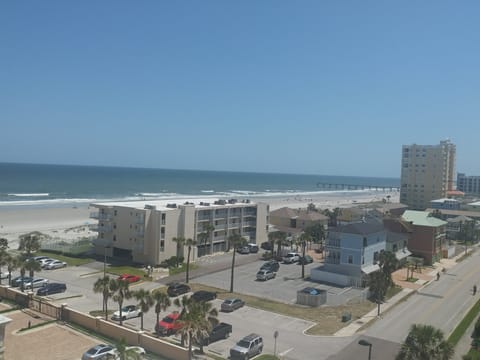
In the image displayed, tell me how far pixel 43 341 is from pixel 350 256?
3408cm

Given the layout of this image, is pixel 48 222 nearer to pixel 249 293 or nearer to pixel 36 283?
pixel 36 283

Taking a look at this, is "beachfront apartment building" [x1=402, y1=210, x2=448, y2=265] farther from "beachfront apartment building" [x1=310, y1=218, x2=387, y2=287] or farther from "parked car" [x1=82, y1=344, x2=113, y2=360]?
"parked car" [x1=82, y1=344, x2=113, y2=360]

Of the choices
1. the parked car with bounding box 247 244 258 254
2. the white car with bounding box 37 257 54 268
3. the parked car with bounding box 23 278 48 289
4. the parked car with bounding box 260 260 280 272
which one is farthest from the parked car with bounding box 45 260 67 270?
the parked car with bounding box 247 244 258 254

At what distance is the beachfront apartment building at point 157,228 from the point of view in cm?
5662

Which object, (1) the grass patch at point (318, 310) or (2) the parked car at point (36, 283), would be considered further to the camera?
(2) the parked car at point (36, 283)

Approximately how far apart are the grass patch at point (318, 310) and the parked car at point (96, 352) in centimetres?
1557

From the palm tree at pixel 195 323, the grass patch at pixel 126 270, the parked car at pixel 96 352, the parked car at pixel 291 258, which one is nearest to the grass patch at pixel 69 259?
the grass patch at pixel 126 270

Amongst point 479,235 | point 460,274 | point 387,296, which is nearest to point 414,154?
point 479,235

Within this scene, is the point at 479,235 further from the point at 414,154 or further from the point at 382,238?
the point at 414,154

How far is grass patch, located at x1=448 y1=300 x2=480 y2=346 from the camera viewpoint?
3343cm

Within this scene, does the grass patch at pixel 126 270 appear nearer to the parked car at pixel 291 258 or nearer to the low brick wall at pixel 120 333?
the low brick wall at pixel 120 333

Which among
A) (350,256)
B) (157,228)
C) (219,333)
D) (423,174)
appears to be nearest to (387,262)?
(350,256)

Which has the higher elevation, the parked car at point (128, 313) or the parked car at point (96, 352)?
the parked car at point (96, 352)

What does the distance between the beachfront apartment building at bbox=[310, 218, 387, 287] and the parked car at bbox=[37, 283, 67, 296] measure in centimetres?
2736
